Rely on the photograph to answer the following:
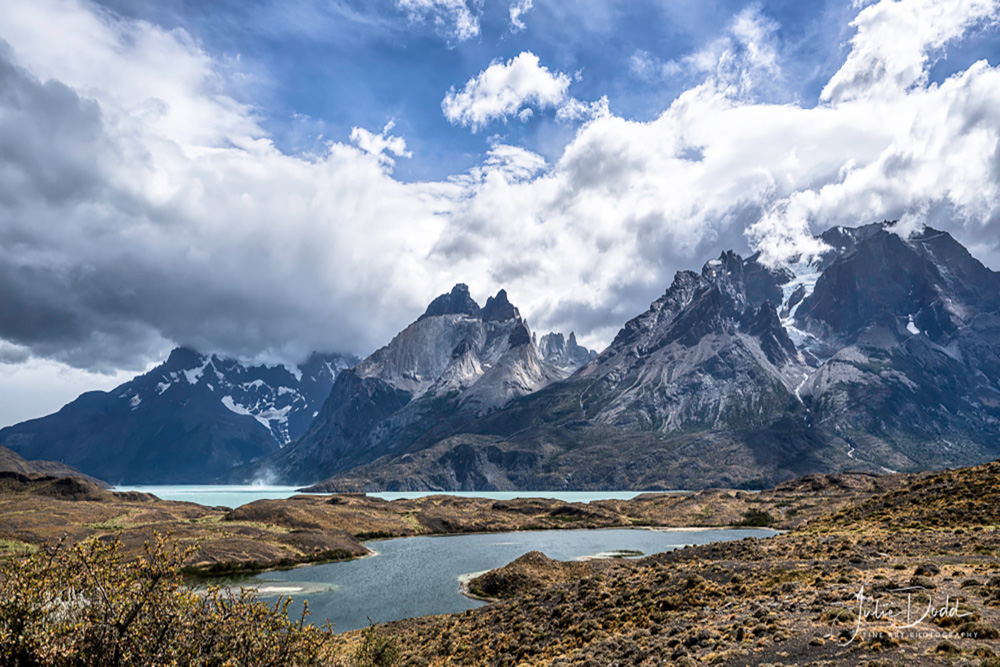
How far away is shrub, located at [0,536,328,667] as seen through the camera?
17562 millimetres

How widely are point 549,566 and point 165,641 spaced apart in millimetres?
67807

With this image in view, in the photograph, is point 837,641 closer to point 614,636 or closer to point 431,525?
point 614,636

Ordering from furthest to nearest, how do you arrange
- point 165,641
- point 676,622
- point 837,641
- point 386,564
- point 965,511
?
point 386,564, point 965,511, point 676,622, point 837,641, point 165,641

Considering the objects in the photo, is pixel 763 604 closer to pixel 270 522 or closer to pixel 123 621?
pixel 123 621

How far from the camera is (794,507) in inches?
7569

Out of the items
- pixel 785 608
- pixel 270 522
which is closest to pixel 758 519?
pixel 270 522

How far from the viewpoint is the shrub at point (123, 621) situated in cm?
1756

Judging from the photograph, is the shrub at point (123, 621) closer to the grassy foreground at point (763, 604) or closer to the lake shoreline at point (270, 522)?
the grassy foreground at point (763, 604)

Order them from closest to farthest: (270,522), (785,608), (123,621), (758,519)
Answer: (123,621) < (785,608) < (270,522) < (758,519)

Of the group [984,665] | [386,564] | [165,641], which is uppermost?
[165,641]

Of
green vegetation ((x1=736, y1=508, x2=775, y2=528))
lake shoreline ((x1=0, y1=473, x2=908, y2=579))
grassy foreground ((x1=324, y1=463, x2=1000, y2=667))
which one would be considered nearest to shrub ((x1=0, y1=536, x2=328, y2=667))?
grassy foreground ((x1=324, y1=463, x2=1000, y2=667))

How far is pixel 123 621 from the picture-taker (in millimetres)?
18469

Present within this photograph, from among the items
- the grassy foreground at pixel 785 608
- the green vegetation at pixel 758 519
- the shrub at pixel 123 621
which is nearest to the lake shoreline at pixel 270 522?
the green vegetation at pixel 758 519

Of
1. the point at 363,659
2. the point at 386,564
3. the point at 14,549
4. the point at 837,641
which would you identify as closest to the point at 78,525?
the point at 14,549
